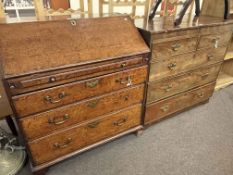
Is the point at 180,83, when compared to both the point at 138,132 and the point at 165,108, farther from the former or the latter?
the point at 138,132

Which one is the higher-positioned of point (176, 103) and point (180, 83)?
point (180, 83)

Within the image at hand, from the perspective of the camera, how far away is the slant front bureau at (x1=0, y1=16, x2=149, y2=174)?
947mm

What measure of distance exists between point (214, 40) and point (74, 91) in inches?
53.0

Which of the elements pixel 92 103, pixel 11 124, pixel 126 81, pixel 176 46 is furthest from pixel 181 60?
pixel 11 124

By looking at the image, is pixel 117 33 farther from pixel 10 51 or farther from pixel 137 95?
pixel 10 51

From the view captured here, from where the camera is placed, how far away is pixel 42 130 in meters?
1.11

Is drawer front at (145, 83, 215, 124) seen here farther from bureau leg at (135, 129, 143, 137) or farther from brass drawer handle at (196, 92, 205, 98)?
bureau leg at (135, 129, 143, 137)

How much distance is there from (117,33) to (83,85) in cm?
43

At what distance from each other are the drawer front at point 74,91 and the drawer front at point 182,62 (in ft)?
0.43

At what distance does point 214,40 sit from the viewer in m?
1.63

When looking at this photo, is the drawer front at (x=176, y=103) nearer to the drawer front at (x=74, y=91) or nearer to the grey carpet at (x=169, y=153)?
the grey carpet at (x=169, y=153)

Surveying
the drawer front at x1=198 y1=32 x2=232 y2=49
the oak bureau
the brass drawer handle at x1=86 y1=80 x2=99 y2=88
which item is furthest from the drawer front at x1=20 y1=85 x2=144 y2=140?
the drawer front at x1=198 y1=32 x2=232 y2=49

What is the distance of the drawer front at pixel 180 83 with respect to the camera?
151 cm

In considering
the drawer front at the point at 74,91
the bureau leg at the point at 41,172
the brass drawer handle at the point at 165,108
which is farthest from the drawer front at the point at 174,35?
the bureau leg at the point at 41,172
